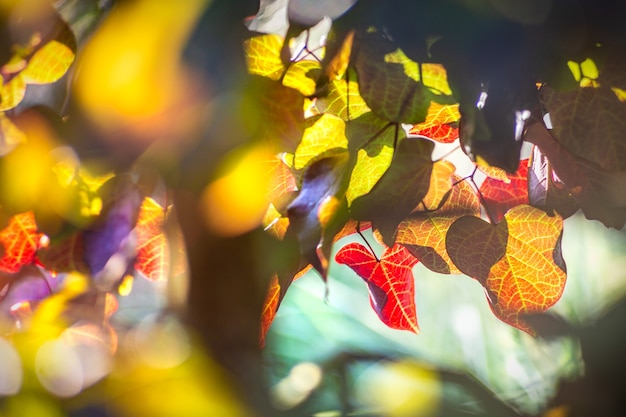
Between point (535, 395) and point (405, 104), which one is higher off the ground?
point (405, 104)

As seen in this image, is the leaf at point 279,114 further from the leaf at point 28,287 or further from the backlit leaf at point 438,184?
the leaf at point 28,287

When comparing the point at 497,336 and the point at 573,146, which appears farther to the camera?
the point at 497,336

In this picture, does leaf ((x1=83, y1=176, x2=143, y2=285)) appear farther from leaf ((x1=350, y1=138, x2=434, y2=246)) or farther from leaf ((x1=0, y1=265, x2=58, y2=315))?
leaf ((x1=350, y1=138, x2=434, y2=246))

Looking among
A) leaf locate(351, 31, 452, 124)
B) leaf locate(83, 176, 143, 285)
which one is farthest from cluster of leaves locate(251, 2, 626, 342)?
leaf locate(83, 176, 143, 285)

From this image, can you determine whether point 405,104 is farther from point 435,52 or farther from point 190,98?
point 190,98

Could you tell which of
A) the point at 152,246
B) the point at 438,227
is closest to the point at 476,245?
the point at 438,227

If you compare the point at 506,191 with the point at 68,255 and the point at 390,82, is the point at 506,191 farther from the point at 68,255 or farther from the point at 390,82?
the point at 68,255

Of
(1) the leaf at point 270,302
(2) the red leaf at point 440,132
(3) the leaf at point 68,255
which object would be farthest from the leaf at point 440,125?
(3) the leaf at point 68,255

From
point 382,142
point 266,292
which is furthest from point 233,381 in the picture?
point 382,142
